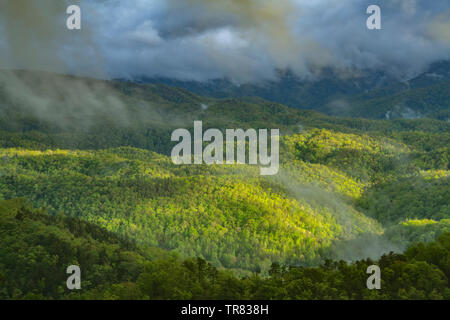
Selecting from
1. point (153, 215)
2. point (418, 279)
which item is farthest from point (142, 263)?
point (153, 215)

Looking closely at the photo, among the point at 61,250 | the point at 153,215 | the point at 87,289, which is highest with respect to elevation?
the point at 153,215

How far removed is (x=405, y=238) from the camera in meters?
196

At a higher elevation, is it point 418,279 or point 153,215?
point 153,215

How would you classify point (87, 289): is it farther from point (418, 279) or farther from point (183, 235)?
point (183, 235)

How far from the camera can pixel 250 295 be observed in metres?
60.4

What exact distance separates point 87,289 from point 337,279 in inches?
1762

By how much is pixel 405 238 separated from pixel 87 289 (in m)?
170

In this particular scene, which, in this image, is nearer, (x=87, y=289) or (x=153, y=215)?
(x=87, y=289)
